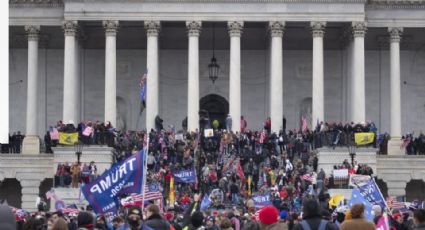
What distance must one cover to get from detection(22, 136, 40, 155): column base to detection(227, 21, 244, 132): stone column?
41.4 feet

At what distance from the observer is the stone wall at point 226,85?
227 ft

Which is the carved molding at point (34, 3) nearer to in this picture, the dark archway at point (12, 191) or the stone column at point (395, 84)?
the dark archway at point (12, 191)

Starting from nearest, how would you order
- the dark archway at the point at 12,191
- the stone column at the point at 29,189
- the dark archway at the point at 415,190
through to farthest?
the stone column at the point at 29,189, the dark archway at the point at 12,191, the dark archway at the point at 415,190

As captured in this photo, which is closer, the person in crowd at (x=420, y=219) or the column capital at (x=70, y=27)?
the person in crowd at (x=420, y=219)

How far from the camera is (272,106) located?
206 feet

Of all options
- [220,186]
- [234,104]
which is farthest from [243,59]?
[220,186]

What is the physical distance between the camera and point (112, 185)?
20.7 metres

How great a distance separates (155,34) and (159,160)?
12420mm

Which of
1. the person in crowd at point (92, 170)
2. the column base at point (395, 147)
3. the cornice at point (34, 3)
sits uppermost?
the cornice at point (34, 3)

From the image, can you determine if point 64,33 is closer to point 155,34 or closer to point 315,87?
point 155,34

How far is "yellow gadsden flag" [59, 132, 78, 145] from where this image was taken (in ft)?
184

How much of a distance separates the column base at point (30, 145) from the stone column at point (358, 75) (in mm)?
20422

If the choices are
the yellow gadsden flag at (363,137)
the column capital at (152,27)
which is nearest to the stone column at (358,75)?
the yellow gadsden flag at (363,137)

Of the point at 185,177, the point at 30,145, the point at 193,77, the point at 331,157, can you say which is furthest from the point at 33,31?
the point at 331,157
